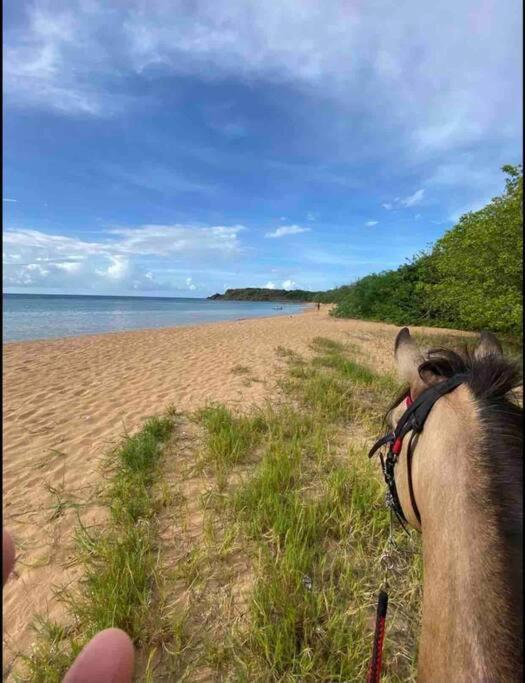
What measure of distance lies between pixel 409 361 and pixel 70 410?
5441mm

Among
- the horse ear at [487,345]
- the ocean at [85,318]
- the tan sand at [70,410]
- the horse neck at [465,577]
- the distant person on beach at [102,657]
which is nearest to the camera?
the horse neck at [465,577]

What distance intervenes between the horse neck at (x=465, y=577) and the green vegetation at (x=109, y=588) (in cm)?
167

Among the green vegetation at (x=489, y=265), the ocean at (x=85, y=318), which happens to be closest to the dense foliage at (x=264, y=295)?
the ocean at (x=85, y=318)

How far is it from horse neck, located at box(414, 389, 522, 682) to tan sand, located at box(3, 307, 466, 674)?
2.20 metres

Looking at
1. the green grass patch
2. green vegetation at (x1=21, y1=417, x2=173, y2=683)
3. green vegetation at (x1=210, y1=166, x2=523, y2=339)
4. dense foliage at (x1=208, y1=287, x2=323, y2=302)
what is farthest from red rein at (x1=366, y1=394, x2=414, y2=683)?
dense foliage at (x1=208, y1=287, x2=323, y2=302)

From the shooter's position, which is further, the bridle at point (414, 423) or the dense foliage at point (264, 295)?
the dense foliage at point (264, 295)

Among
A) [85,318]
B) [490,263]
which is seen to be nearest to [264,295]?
[85,318]

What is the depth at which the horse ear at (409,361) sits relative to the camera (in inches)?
57.1

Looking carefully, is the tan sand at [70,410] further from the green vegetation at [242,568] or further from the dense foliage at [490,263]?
the dense foliage at [490,263]

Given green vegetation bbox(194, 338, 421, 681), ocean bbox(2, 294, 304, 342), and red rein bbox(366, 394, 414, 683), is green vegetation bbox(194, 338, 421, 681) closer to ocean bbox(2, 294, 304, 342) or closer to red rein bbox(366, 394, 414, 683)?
red rein bbox(366, 394, 414, 683)

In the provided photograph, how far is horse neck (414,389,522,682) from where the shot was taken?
687 mm

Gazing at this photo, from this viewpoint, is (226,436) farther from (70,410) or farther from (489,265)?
(489,265)

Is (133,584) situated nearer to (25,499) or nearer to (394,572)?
(394,572)

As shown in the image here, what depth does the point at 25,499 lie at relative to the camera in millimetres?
3213
